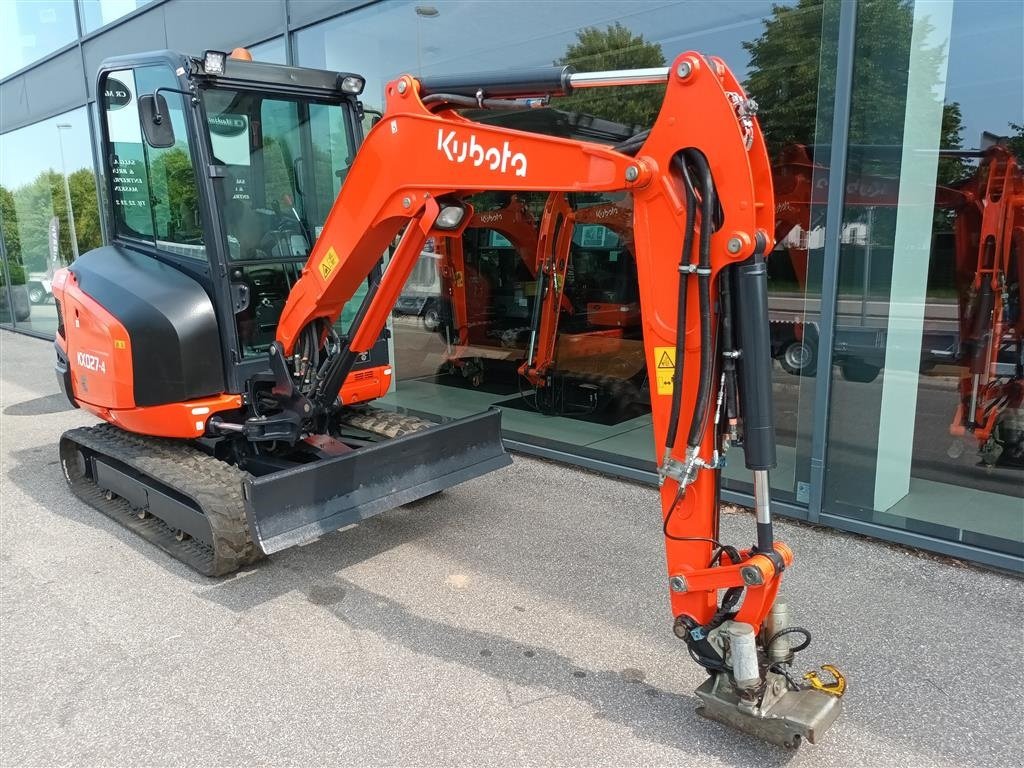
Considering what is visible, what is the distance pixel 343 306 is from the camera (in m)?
4.24

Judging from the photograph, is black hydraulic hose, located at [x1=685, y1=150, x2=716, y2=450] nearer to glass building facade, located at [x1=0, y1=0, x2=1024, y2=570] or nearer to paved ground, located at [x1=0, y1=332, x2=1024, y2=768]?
glass building facade, located at [x1=0, y1=0, x2=1024, y2=570]

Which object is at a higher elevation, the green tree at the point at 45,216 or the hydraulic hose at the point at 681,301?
the green tree at the point at 45,216

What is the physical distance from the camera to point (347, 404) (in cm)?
514

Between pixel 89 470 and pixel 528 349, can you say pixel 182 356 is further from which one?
pixel 528 349

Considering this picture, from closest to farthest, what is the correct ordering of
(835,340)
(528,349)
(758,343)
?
(758,343), (835,340), (528,349)

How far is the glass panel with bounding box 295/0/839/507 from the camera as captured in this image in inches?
199

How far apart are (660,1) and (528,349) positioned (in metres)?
3.41

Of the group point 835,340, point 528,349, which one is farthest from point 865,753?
point 528,349

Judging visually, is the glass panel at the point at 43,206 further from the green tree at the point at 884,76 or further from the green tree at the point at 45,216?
the green tree at the point at 884,76

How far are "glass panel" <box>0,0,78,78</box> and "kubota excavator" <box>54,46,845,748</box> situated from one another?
8979 millimetres

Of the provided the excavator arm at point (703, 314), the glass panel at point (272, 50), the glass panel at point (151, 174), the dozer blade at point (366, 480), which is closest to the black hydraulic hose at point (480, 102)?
the excavator arm at point (703, 314)

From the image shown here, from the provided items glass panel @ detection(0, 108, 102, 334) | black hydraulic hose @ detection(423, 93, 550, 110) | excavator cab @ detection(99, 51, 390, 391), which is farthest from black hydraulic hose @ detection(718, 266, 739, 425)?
glass panel @ detection(0, 108, 102, 334)

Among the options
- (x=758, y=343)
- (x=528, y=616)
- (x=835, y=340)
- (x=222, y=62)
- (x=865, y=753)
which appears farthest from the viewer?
(x=835, y=340)

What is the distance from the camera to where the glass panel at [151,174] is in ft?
13.9
